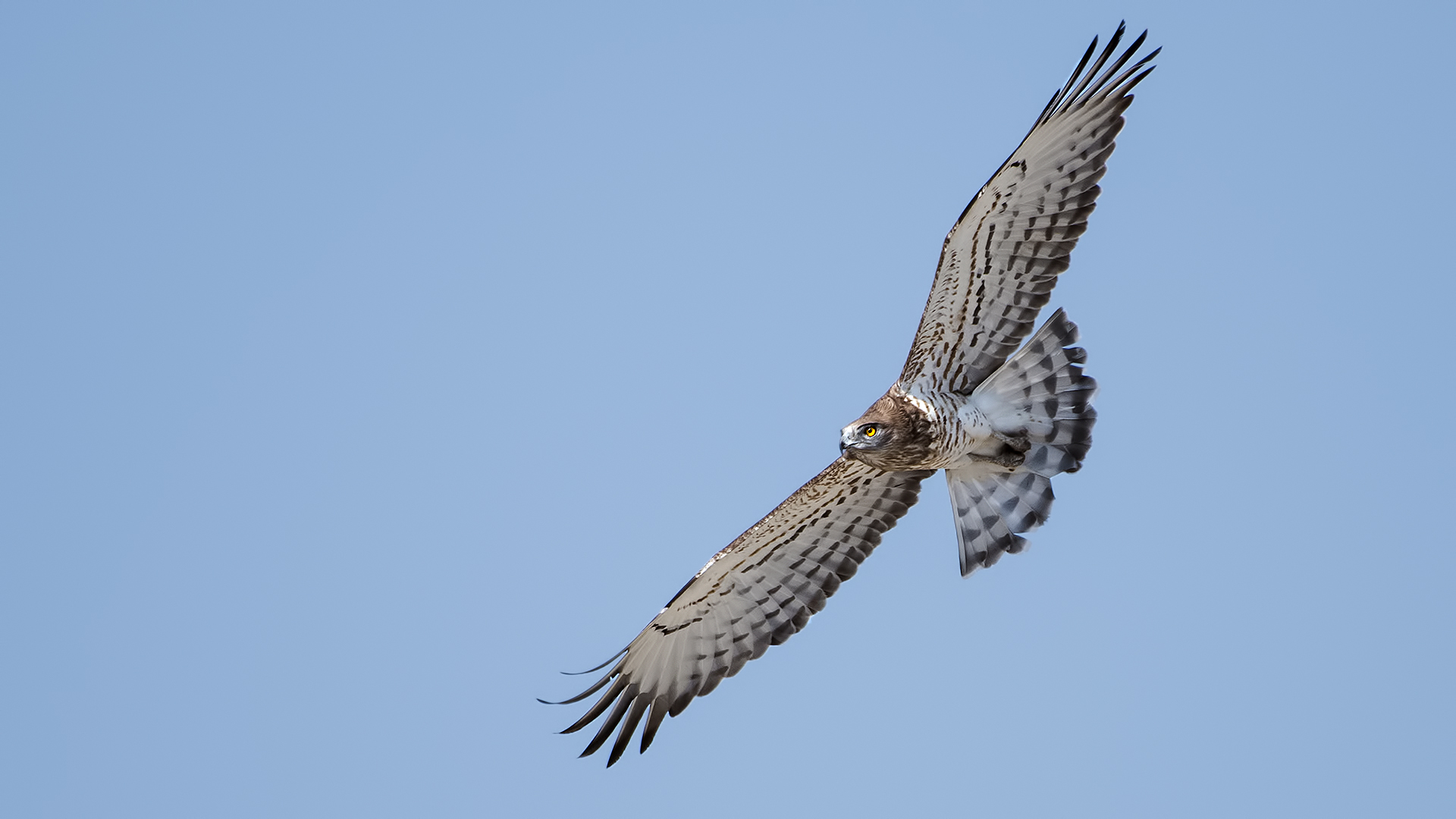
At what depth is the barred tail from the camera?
1029cm

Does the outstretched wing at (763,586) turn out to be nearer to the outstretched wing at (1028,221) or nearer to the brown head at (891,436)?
the brown head at (891,436)

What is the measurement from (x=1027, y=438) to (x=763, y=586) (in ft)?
7.18

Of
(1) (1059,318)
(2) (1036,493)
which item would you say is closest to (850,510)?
(2) (1036,493)

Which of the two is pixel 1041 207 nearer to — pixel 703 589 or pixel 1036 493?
pixel 1036 493

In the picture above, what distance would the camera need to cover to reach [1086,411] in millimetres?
10359

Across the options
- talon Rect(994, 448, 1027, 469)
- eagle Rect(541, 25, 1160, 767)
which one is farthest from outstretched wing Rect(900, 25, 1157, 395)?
talon Rect(994, 448, 1027, 469)

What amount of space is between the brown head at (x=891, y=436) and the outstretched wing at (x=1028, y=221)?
1.96 ft

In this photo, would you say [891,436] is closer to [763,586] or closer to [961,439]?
[961,439]

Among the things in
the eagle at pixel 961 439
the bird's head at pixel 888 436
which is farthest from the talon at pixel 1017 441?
the bird's head at pixel 888 436

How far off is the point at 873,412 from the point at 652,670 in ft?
7.96

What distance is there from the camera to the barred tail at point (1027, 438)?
10.3m

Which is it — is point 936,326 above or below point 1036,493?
above

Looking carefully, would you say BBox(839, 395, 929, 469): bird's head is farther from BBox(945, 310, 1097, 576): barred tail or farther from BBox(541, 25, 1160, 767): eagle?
BBox(945, 310, 1097, 576): barred tail

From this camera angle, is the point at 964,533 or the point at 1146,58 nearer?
the point at 1146,58
